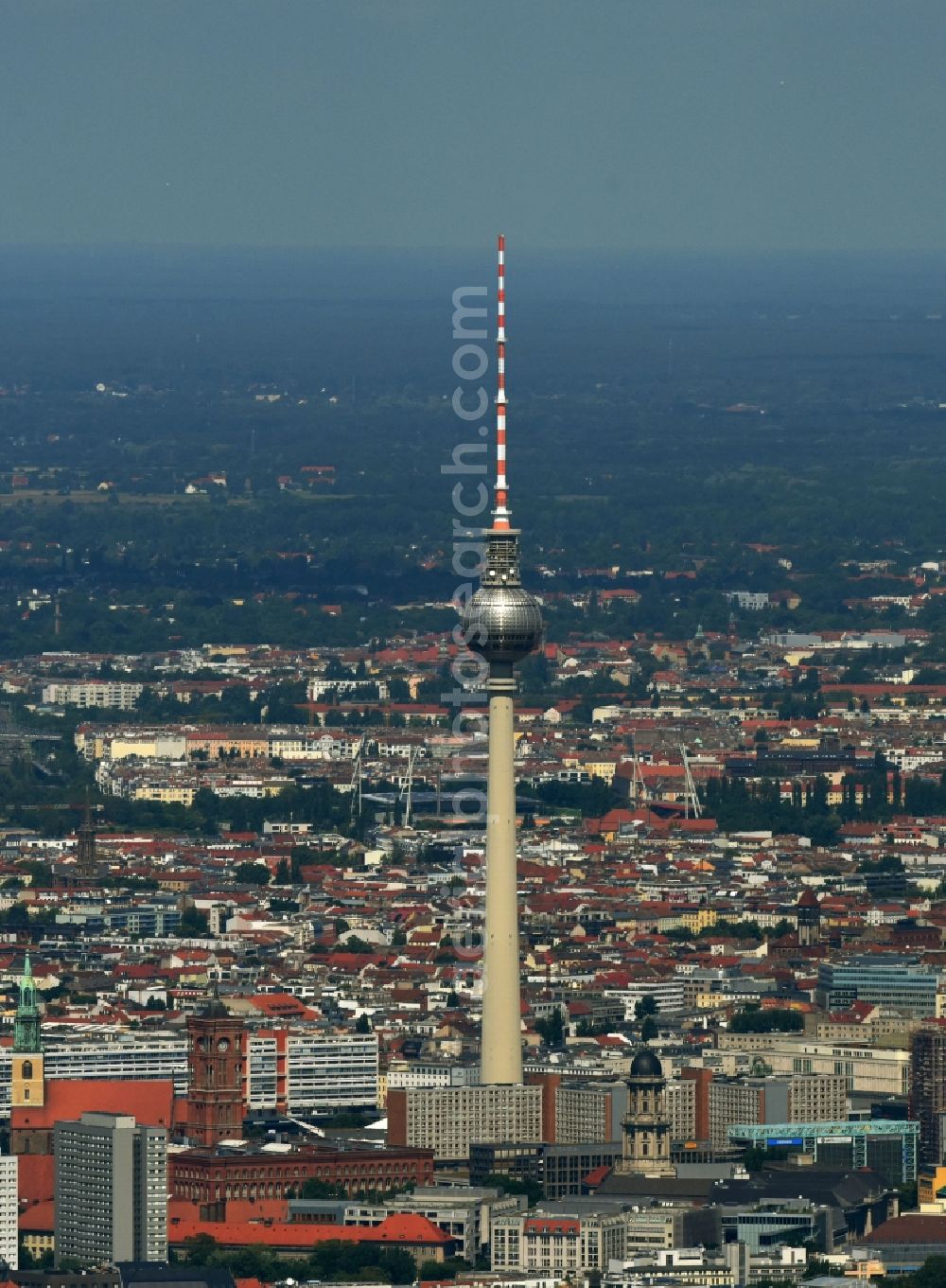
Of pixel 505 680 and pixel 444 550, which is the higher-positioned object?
pixel 444 550

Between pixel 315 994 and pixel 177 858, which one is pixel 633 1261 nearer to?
pixel 315 994

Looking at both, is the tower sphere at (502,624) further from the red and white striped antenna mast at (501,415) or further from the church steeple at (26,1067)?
the church steeple at (26,1067)

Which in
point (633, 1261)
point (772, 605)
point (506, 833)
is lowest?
point (633, 1261)

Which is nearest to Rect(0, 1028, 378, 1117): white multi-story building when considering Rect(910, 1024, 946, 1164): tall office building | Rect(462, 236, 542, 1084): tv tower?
Rect(462, 236, 542, 1084): tv tower

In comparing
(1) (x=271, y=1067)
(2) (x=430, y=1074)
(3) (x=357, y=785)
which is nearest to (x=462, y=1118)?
(2) (x=430, y=1074)

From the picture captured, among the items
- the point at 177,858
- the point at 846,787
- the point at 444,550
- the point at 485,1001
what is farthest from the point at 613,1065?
the point at 444,550

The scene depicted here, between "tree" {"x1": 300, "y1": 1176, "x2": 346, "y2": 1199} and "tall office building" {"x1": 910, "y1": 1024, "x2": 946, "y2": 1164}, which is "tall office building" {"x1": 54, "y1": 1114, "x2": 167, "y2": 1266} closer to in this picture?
"tree" {"x1": 300, "y1": 1176, "x2": 346, "y2": 1199}
